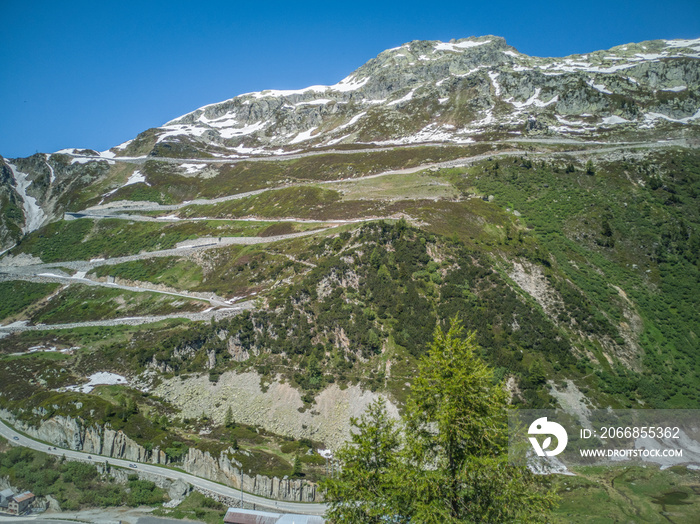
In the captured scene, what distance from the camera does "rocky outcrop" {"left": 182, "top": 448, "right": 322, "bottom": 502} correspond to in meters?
31.1

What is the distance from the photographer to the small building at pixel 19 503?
3105 centimetres

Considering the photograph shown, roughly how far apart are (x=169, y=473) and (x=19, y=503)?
11524 millimetres

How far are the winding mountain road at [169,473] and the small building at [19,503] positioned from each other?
4.68 metres

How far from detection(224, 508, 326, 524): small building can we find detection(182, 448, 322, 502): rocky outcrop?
1.94 meters

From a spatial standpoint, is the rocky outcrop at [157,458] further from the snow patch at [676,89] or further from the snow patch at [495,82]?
the snow patch at [676,89]

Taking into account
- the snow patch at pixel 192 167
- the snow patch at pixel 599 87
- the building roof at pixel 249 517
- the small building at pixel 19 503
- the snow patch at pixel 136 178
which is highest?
the snow patch at pixel 599 87

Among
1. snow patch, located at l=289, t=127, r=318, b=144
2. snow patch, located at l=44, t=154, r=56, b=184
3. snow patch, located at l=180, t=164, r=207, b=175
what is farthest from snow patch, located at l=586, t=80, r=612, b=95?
snow patch, located at l=44, t=154, r=56, b=184

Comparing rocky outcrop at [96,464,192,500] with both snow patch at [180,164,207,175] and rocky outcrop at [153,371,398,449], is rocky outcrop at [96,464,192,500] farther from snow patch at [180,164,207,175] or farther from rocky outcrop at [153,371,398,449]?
snow patch at [180,164,207,175]

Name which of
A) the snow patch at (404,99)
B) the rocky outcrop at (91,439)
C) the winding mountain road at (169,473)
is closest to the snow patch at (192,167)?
the snow patch at (404,99)

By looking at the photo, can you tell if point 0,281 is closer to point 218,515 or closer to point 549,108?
point 218,515

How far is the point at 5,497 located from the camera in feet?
105

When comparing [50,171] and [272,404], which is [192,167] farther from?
[272,404]

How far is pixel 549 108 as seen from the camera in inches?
5472

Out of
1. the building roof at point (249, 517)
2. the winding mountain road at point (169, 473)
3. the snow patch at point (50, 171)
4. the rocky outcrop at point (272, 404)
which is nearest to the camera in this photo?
the building roof at point (249, 517)
